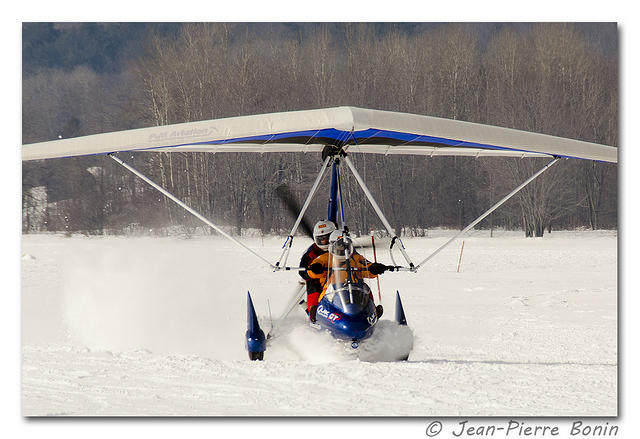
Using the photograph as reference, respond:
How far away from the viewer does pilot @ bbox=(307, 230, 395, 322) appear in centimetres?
741

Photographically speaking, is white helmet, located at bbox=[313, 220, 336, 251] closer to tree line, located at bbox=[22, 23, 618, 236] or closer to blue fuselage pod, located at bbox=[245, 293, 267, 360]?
blue fuselage pod, located at bbox=[245, 293, 267, 360]

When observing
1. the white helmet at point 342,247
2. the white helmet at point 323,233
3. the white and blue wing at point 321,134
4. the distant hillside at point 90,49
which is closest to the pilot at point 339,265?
the white helmet at point 342,247

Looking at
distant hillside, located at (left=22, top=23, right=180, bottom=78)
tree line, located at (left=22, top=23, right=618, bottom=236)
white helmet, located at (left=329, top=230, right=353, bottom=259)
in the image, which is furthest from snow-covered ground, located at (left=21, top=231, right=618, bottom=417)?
distant hillside, located at (left=22, top=23, right=180, bottom=78)

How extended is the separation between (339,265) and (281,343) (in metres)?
1.16

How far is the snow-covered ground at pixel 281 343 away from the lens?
19.5 ft

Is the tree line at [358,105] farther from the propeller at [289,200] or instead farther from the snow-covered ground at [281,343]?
the propeller at [289,200]

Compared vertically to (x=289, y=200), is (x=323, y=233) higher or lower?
lower

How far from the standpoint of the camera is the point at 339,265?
7.45 m

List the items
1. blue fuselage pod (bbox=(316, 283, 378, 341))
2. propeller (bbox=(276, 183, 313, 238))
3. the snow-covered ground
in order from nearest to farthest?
the snow-covered ground < blue fuselage pod (bbox=(316, 283, 378, 341)) < propeller (bbox=(276, 183, 313, 238))

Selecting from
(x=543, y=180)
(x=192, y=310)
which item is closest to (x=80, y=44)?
(x=543, y=180)

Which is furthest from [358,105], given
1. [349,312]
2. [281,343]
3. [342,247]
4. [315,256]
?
[349,312]

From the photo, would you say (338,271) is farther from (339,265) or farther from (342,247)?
(342,247)

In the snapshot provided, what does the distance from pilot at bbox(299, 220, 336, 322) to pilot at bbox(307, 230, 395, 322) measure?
0.10 feet

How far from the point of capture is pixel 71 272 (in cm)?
1155
